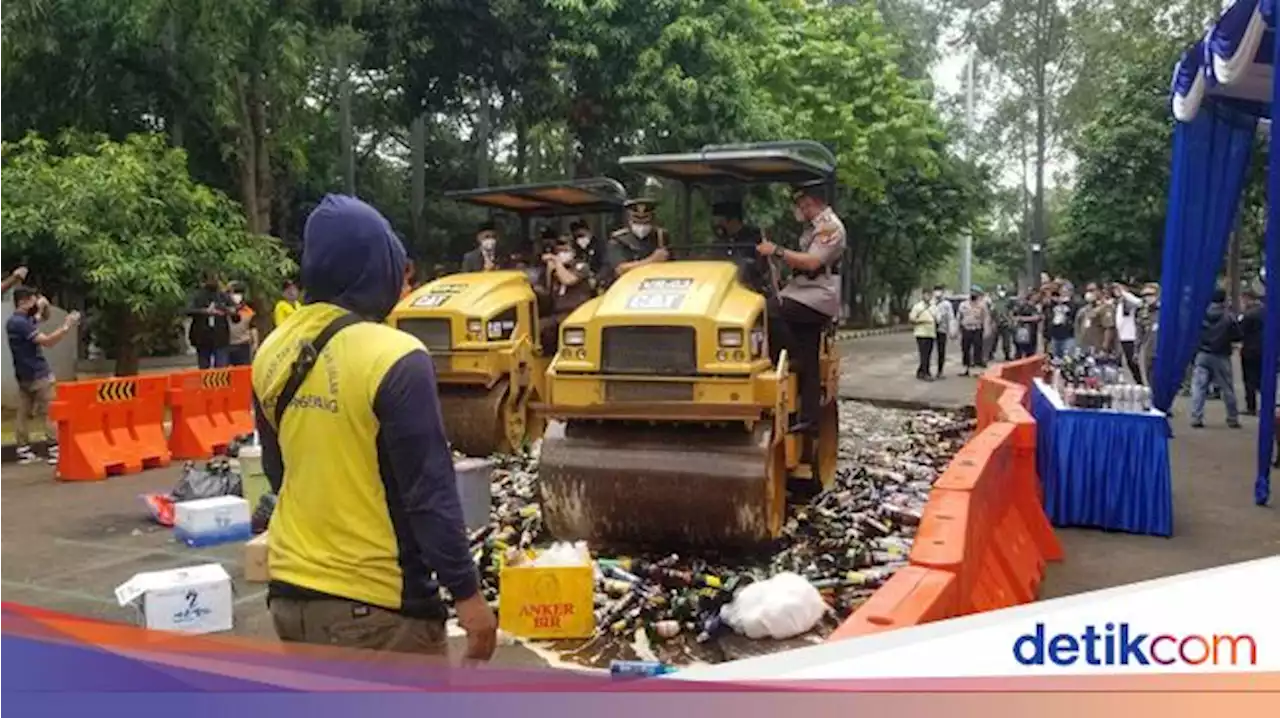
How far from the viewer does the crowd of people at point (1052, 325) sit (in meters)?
18.3

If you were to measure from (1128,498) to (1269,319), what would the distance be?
187 centimetres

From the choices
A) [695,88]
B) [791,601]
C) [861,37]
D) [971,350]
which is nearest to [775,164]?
[791,601]

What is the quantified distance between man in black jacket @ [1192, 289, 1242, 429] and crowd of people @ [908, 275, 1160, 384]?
168cm

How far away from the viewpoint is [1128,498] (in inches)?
325

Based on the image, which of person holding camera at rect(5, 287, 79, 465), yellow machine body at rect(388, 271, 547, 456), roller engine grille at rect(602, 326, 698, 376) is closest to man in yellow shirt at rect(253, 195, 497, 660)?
roller engine grille at rect(602, 326, 698, 376)

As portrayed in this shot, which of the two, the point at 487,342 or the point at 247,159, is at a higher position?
the point at 247,159

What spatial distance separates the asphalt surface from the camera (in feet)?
22.3

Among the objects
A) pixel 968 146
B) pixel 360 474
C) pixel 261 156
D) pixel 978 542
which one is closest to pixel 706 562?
pixel 978 542

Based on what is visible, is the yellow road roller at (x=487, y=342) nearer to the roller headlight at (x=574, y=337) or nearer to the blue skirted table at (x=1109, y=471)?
the roller headlight at (x=574, y=337)

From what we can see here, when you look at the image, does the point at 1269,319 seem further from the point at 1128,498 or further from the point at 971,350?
the point at 971,350

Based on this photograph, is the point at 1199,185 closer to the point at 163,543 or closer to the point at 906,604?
the point at 906,604

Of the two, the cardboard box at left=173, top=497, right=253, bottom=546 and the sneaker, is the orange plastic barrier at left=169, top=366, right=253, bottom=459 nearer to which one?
the sneaker

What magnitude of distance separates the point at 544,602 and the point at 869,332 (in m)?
37.0

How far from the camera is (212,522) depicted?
8.00 m
